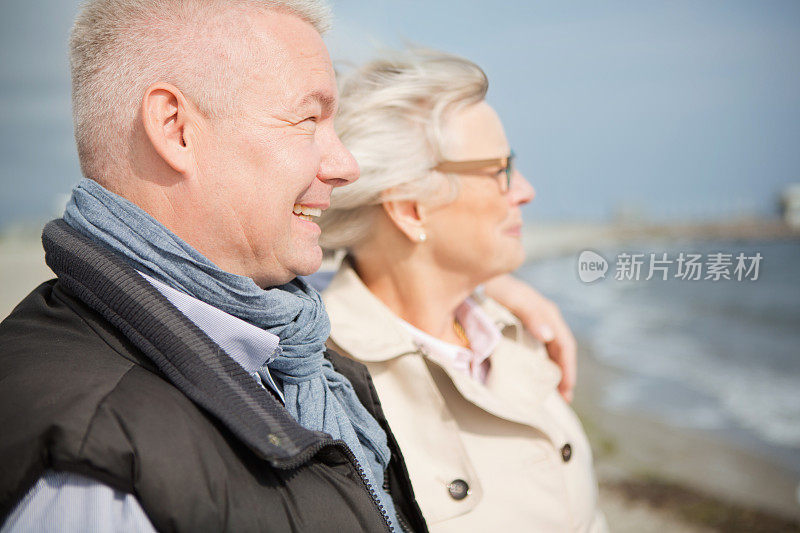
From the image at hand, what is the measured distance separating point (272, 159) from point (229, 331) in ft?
1.35

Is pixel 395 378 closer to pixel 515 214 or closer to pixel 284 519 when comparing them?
pixel 515 214

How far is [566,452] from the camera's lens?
251 cm

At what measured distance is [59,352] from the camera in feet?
4.05

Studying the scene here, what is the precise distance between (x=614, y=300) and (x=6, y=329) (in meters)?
19.7

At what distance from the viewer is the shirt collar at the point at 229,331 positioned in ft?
4.60

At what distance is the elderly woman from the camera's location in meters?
2.36

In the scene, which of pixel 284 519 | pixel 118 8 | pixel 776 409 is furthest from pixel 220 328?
pixel 776 409

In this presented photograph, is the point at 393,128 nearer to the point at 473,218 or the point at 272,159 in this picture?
the point at 473,218

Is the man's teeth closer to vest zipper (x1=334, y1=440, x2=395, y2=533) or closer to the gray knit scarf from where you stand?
the gray knit scarf

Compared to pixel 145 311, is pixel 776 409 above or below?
below

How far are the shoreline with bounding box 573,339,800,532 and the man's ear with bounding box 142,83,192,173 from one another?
4.45m

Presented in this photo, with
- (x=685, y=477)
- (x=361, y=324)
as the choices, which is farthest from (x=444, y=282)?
(x=685, y=477)

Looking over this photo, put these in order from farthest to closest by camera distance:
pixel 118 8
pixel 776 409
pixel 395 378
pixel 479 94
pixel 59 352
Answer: pixel 776 409 → pixel 479 94 → pixel 395 378 → pixel 118 8 → pixel 59 352

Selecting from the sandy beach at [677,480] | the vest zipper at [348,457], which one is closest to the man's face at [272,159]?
the vest zipper at [348,457]
